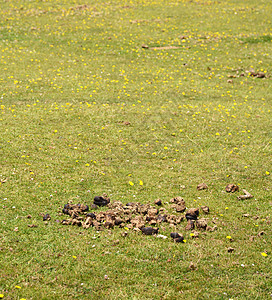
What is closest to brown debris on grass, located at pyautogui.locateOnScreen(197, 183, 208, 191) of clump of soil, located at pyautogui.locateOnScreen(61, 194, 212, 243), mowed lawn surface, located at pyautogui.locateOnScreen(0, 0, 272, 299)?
mowed lawn surface, located at pyautogui.locateOnScreen(0, 0, 272, 299)

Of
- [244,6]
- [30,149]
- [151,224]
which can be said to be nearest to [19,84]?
[30,149]

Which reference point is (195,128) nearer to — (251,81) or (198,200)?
(198,200)

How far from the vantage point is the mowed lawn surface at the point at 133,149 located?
676cm

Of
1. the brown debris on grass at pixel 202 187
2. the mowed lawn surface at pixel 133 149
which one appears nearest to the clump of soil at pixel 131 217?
the mowed lawn surface at pixel 133 149

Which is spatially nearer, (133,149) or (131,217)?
(131,217)

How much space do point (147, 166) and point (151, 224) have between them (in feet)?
10.4

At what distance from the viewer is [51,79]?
18.2 metres

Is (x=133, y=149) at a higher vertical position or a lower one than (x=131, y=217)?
lower

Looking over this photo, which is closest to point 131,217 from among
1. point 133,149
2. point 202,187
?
point 202,187

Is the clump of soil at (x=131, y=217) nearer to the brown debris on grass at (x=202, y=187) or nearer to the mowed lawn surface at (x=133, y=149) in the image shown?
the mowed lawn surface at (x=133, y=149)

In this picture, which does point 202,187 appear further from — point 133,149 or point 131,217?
point 133,149

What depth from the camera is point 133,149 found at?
39.9 ft

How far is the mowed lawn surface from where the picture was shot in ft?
22.2

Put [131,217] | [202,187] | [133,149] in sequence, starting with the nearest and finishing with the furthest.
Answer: [131,217], [202,187], [133,149]
